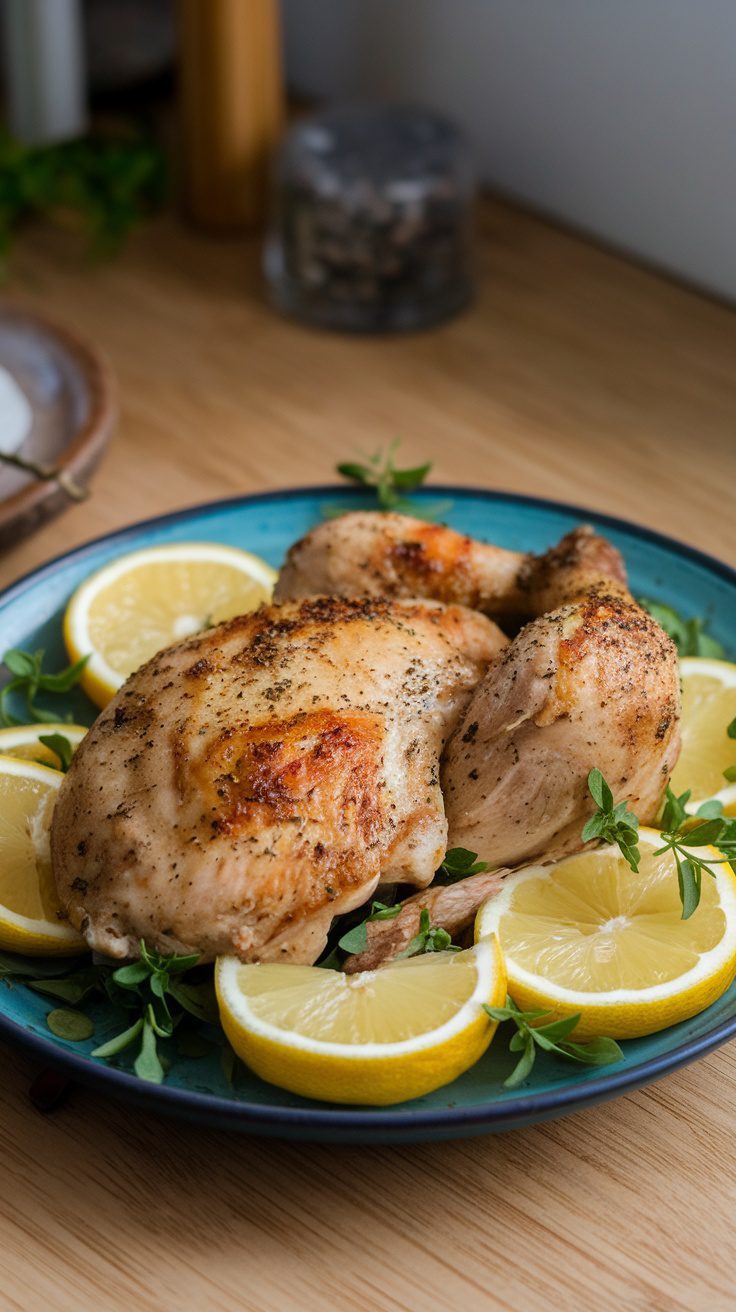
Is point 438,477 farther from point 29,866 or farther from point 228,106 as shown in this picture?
point 29,866

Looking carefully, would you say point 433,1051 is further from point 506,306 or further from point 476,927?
point 506,306

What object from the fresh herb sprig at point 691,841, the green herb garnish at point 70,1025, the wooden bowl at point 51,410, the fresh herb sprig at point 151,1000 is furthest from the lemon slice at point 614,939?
the wooden bowl at point 51,410

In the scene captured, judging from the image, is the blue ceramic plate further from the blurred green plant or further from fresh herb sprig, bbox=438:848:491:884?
the blurred green plant

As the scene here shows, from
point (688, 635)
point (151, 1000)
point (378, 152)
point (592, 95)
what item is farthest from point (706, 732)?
point (592, 95)

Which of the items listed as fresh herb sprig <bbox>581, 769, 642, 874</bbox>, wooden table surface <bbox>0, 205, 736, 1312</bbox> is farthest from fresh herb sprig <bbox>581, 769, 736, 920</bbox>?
wooden table surface <bbox>0, 205, 736, 1312</bbox>

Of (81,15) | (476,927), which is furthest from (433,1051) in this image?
(81,15)
